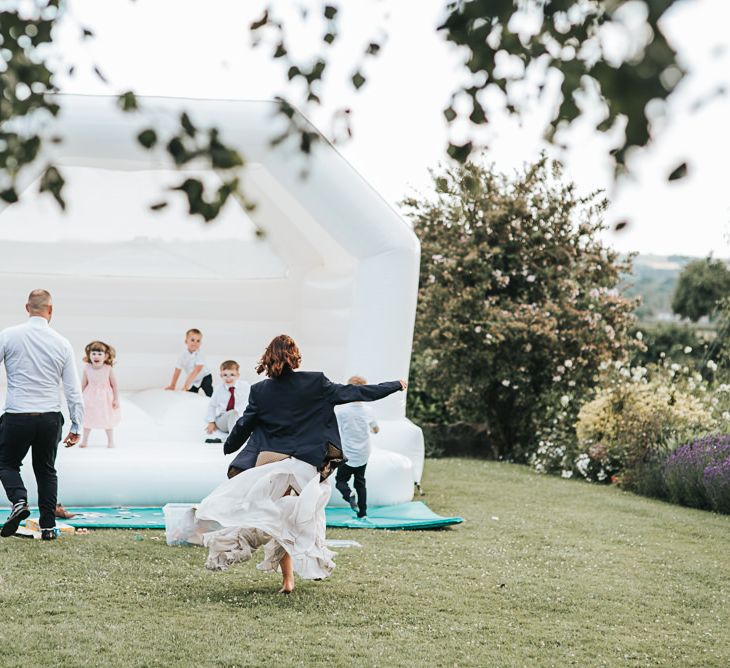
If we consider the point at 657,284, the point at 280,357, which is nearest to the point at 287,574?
the point at 280,357

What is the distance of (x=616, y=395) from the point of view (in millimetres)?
12227

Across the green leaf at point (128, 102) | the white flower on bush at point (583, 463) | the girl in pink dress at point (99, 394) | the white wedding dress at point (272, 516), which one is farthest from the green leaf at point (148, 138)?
the white flower on bush at point (583, 463)

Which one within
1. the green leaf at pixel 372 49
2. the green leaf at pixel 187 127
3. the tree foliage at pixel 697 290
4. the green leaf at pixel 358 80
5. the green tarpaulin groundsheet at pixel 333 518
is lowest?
the green tarpaulin groundsheet at pixel 333 518

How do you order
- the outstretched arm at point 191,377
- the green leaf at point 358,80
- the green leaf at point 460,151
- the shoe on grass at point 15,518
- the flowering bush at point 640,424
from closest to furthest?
the green leaf at point 460,151 < the green leaf at point 358,80 < the shoe on grass at point 15,518 < the flowering bush at point 640,424 < the outstretched arm at point 191,377

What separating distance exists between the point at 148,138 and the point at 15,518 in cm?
481

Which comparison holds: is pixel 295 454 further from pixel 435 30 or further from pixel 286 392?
pixel 435 30

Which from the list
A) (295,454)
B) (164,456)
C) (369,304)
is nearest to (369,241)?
(369,304)

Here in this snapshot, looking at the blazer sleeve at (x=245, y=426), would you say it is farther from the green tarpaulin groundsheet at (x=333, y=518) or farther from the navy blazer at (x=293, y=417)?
the green tarpaulin groundsheet at (x=333, y=518)

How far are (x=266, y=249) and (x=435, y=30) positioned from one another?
10270 millimetres

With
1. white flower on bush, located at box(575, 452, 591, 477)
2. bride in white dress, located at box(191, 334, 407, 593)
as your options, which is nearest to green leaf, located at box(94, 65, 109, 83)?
bride in white dress, located at box(191, 334, 407, 593)

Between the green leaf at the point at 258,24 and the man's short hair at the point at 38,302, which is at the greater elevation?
the green leaf at the point at 258,24

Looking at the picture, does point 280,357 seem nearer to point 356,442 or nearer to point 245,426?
point 245,426

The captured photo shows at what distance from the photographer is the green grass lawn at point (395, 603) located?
182 inches

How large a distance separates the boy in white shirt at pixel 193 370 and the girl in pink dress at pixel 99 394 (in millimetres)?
2075
